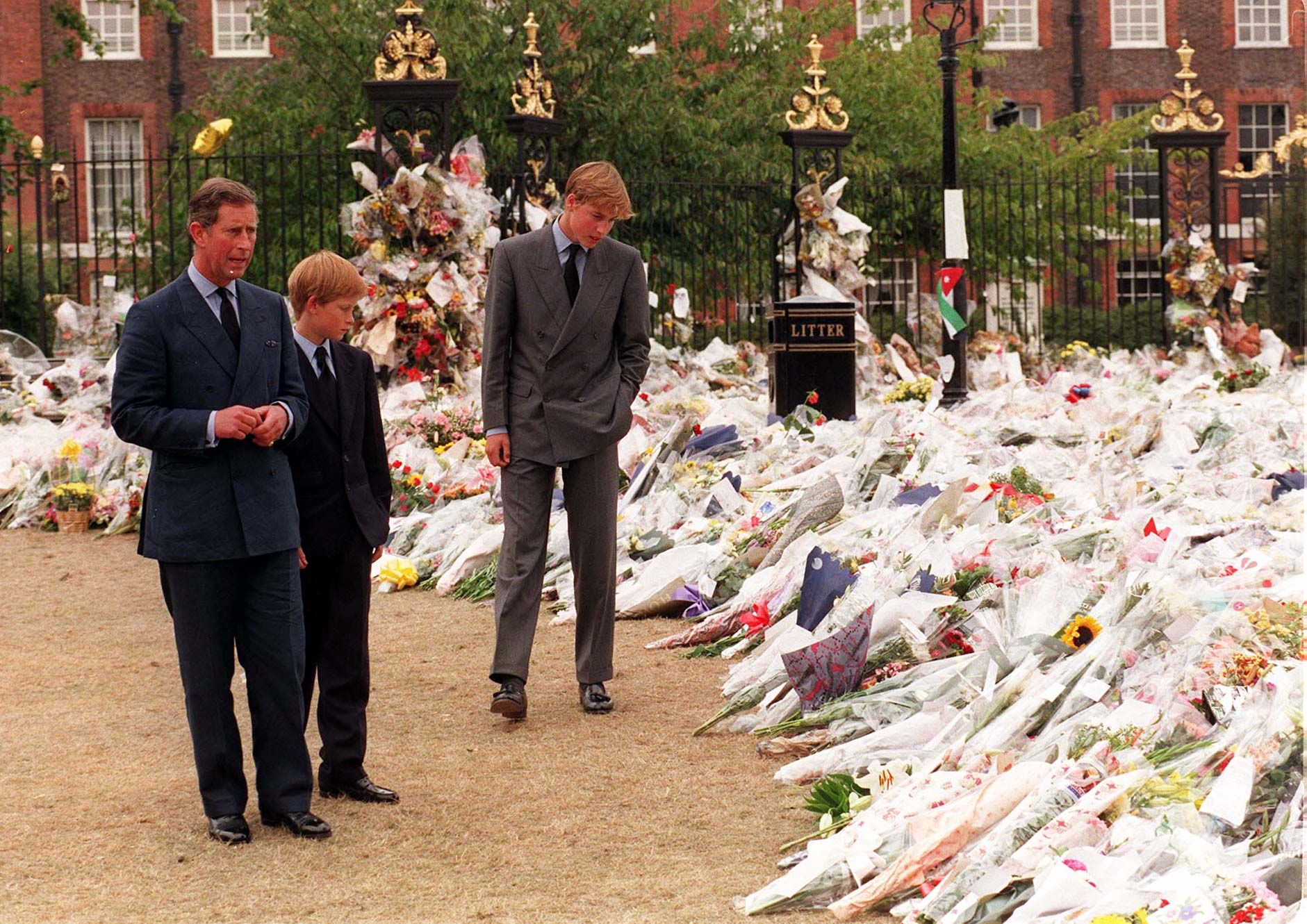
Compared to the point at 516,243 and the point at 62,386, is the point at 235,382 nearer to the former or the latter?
the point at 516,243

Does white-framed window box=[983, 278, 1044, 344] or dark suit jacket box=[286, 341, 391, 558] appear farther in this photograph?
white-framed window box=[983, 278, 1044, 344]

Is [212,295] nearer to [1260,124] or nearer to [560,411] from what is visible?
[560,411]

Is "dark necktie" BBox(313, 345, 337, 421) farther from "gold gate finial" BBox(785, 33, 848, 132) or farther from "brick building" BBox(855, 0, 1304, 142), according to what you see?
"brick building" BBox(855, 0, 1304, 142)

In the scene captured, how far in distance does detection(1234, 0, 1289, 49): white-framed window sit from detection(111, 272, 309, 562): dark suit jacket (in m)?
31.4

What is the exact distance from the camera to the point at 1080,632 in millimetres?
4961

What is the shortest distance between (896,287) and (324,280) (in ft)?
56.7

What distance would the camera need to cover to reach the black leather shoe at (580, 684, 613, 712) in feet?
19.0

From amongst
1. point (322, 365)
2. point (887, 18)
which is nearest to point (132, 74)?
point (887, 18)

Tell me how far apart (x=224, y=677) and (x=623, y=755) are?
1.36 metres

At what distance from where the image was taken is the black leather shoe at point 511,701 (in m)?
5.56

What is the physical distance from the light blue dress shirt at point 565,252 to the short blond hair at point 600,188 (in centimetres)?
22

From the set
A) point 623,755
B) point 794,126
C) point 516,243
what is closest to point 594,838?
point 623,755

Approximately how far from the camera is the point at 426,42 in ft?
42.2

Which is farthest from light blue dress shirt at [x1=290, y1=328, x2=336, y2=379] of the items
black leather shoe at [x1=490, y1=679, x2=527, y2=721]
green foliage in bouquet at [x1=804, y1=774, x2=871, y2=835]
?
green foliage in bouquet at [x1=804, y1=774, x2=871, y2=835]
